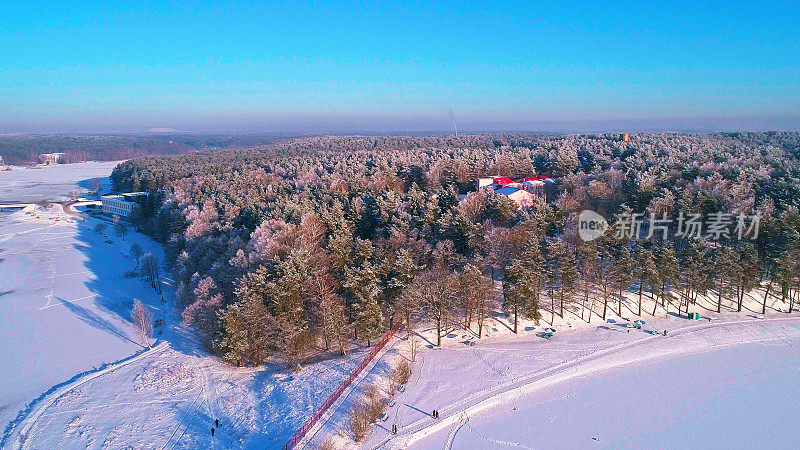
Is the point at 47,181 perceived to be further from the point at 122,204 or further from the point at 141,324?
the point at 141,324

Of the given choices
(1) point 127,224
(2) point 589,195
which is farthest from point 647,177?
(1) point 127,224

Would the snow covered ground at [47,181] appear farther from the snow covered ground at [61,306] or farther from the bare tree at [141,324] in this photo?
the bare tree at [141,324]

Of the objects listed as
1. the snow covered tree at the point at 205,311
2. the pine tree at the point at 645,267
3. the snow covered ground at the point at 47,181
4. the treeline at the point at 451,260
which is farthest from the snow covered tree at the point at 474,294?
the snow covered ground at the point at 47,181

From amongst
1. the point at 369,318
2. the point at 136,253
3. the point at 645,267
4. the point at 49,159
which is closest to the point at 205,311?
the point at 369,318

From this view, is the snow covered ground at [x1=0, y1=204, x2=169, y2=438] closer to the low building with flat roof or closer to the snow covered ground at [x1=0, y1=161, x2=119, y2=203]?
the low building with flat roof

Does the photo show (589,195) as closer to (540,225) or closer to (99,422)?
(540,225)

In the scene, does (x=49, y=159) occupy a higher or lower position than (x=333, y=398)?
higher

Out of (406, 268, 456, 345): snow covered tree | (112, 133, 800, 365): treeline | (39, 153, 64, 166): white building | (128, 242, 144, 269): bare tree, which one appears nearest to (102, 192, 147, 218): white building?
(128, 242, 144, 269): bare tree
